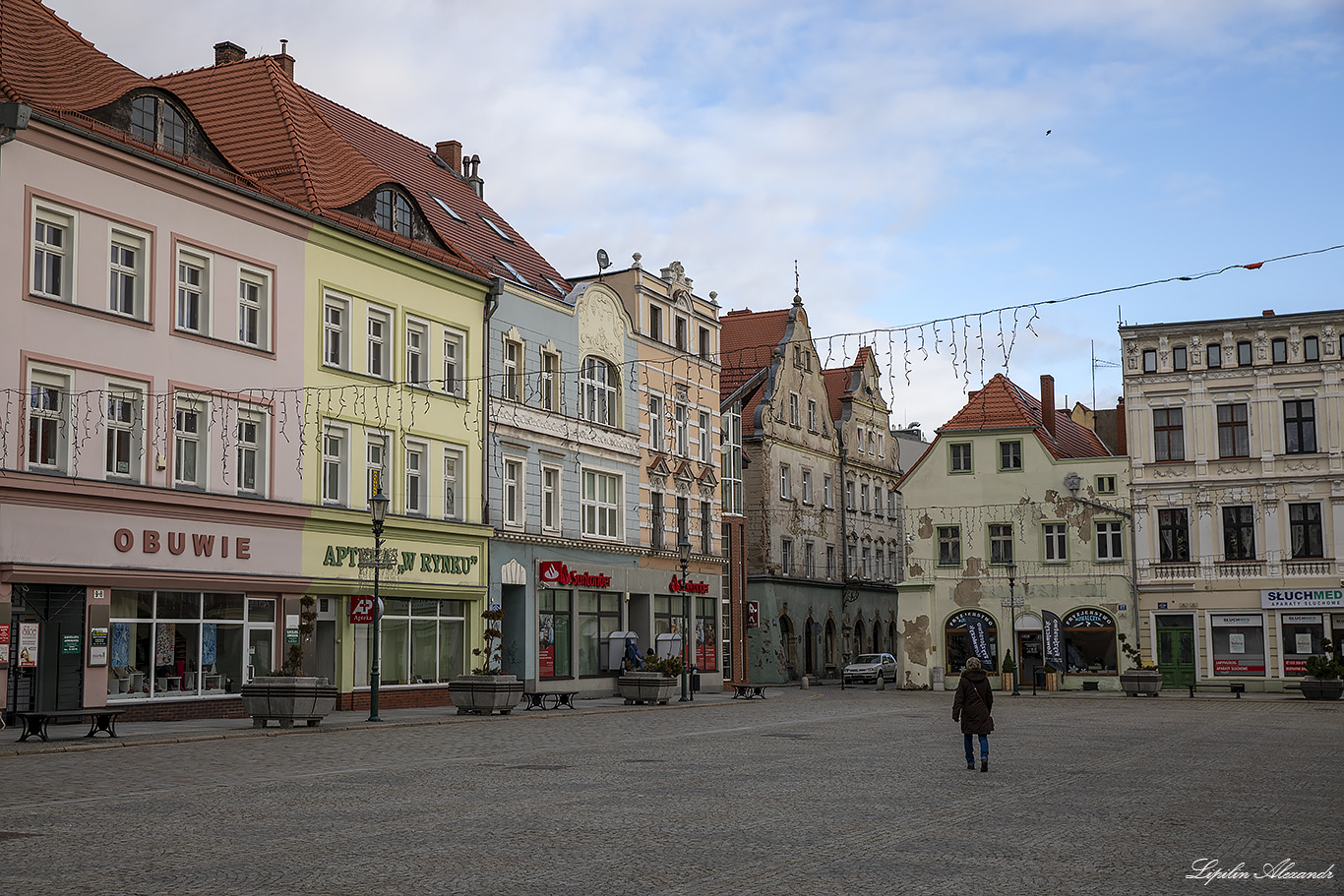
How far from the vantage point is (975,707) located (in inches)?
749

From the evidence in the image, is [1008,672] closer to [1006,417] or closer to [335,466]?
[1006,417]

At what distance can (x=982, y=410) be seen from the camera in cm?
5775

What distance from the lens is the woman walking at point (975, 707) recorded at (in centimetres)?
1902

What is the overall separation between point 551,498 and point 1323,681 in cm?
2408

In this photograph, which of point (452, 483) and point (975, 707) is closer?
point (975, 707)

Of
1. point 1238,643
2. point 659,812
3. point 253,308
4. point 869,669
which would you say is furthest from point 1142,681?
point 659,812

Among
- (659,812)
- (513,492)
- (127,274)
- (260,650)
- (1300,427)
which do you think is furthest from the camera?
(1300,427)

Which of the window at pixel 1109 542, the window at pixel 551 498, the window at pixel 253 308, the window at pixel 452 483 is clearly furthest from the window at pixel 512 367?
the window at pixel 1109 542

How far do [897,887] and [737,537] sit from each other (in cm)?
4801

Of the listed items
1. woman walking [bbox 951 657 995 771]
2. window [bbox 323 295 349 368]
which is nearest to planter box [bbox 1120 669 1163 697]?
window [bbox 323 295 349 368]

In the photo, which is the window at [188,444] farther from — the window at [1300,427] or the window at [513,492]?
the window at [1300,427]

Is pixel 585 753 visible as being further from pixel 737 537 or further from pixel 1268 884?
pixel 737 537

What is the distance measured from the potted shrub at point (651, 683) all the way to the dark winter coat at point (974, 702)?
21139 millimetres

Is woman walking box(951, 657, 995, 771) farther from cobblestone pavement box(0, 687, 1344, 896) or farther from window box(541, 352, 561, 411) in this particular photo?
window box(541, 352, 561, 411)
